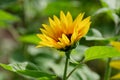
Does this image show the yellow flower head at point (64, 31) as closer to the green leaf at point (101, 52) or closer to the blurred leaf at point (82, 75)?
the green leaf at point (101, 52)

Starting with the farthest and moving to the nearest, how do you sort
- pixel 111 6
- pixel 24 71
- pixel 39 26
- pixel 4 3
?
1. pixel 39 26
2. pixel 4 3
3. pixel 111 6
4. pixel 24 71

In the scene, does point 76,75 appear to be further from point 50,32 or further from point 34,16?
point 34,16

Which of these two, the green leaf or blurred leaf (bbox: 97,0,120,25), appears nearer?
the green leaf

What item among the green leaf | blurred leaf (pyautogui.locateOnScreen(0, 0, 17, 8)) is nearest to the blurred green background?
blurred leaf (pyautogui.locateOnScreen(0, 0, 17, 8))

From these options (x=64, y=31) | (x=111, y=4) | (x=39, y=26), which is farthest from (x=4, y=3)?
(x=64, y=31)

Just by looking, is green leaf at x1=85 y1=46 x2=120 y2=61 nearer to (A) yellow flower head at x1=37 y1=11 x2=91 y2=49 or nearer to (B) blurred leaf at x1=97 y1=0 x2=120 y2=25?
(A) yellow flower head at x1=37 y1=11 x2=91 y2=49

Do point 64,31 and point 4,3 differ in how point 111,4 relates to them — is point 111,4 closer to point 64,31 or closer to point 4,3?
point 64,31
